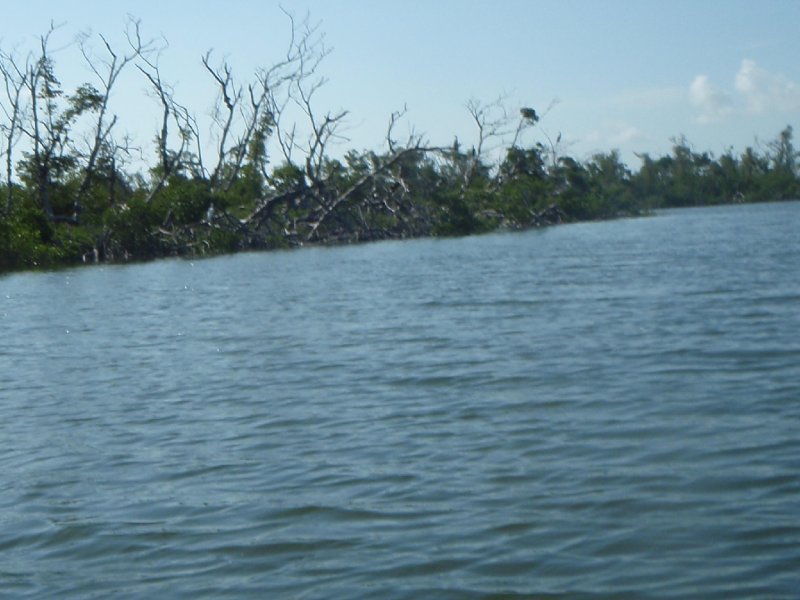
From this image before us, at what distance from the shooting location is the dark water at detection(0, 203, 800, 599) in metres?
6.48

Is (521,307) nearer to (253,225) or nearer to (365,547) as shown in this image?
(365,547)

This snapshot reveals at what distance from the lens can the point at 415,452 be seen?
901 centimetres

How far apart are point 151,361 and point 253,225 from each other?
30.7 metres

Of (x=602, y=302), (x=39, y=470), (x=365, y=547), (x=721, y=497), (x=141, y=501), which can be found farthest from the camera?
(x=602, y=302)

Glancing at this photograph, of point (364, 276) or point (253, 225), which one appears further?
point (253, 225)

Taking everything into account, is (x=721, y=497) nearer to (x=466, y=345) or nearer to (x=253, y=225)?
(x=466, y=345)

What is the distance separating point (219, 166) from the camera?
50219 mm

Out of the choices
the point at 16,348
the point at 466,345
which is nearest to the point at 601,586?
the point at 466,345

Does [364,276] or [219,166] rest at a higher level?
[219,166]

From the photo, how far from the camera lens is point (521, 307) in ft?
62.0

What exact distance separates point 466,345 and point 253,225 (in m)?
31.2

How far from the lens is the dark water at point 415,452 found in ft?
21.2

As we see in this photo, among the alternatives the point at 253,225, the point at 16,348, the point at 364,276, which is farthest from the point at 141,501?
the point at 253,225

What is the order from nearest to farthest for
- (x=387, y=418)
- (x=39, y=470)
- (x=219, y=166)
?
(x=39, y=470)
(x=387, y=418)
(x=219, y=166)
